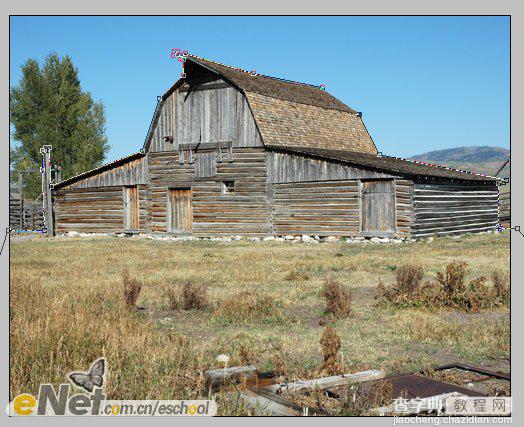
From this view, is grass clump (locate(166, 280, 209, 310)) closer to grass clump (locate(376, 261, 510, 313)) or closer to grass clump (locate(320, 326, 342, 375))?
grass clump (locate(376, 261, 510, 313))

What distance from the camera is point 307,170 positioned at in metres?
28.0

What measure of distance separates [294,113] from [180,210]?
7061 mm

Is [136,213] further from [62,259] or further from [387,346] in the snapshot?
[387,346]

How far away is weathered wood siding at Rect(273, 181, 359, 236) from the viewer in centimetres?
2720

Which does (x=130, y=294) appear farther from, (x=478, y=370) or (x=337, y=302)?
(x=478, y=370)

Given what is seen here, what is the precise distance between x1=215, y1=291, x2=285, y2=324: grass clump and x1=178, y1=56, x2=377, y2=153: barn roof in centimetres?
1806

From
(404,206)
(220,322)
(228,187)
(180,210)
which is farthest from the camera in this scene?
(180,210)

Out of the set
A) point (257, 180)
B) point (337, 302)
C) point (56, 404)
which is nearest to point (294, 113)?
point (257, 180)

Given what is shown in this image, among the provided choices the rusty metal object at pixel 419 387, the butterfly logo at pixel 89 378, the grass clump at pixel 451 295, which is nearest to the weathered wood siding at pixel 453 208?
the grass clump at pixel 451 295

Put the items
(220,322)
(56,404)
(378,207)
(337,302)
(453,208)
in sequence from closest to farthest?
(56,404) < (220,322) < (337,302) < (378,207) < (453,208)

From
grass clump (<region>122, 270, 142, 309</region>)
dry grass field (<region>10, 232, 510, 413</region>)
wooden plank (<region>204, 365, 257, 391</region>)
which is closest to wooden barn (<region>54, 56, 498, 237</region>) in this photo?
dry grass field (<region>10, 232, 510, 413</region>)

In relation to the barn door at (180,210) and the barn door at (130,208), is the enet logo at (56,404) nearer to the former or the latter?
the barn door at (180,210)

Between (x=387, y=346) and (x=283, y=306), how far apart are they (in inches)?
129

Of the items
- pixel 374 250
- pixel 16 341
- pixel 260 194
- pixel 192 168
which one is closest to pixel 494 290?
pixel 16 341
